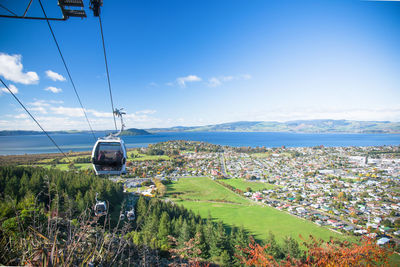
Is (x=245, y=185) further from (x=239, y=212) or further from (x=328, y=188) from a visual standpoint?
(x=328, y=188)

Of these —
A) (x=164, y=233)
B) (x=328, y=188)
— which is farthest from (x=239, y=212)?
(x=328, y=188)

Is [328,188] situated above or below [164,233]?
below

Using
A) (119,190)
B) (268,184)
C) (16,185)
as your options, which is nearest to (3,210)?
(16,185)

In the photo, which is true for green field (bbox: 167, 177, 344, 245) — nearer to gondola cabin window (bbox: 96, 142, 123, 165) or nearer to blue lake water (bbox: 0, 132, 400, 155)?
gondola cabin window (bbox: 96, 142, 123, 165)

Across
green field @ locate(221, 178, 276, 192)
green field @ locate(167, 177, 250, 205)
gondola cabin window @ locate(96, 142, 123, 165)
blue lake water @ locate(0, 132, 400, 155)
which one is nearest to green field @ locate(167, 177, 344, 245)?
green field @ locate(167, 177, 250, 205)

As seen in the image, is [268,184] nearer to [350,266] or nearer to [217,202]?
[217,202]

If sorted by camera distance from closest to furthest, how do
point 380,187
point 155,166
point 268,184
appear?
1. point 380,187
2. point 268,184
3. point 155,166
